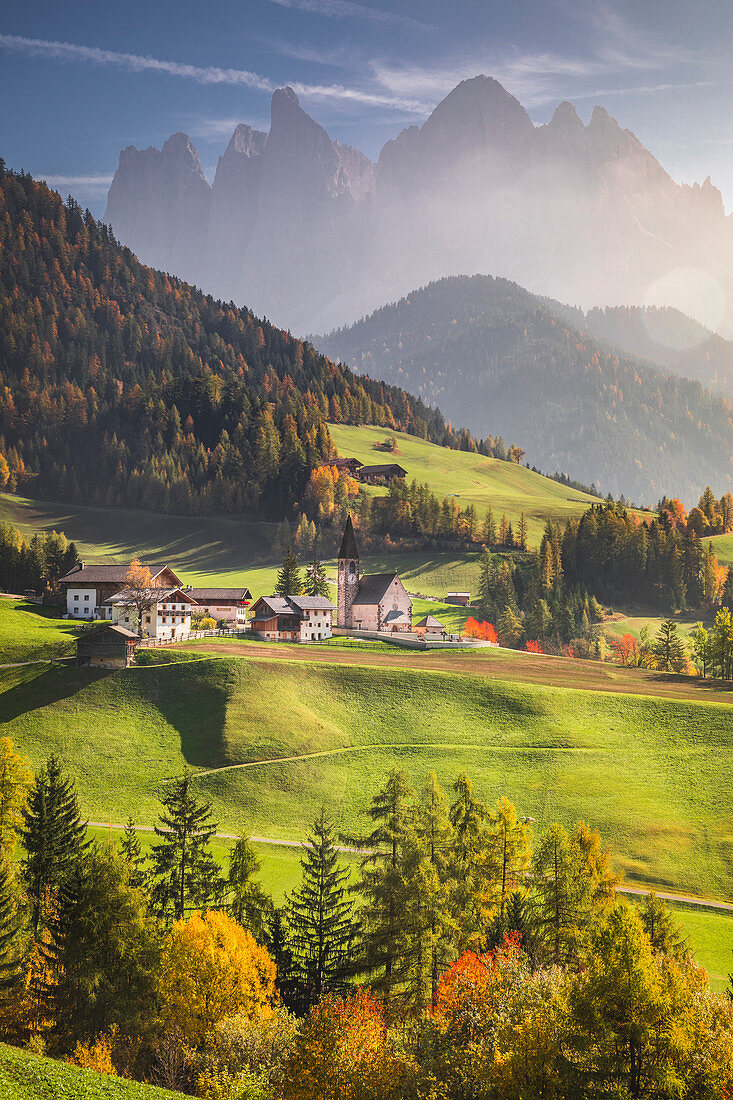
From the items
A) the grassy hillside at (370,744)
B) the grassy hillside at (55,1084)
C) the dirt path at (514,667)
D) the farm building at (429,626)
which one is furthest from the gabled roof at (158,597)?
the grassy hillside at (55,1084)

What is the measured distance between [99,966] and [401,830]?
565 inches

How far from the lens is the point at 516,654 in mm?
100062

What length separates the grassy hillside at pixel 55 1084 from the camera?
1950cm

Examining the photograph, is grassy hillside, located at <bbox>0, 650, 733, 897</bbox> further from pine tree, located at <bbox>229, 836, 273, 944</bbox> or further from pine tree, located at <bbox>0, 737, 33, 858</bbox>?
pine tree, located at <bbox>229, 836, 273, 944</bbox>

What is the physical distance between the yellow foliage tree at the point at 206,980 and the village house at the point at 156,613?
61.1m

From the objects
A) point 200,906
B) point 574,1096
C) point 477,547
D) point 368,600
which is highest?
point 477,547

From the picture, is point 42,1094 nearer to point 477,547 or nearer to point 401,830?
point 401,830

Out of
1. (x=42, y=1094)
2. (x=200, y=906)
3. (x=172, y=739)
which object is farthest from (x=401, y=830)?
(x=172, y=739)

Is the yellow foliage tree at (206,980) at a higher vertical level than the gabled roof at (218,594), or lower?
lower

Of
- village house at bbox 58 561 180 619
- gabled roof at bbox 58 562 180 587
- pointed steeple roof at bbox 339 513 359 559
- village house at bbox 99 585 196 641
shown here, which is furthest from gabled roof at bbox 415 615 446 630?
gabled roof at bbox 58 562 180 587

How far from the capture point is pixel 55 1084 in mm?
20281

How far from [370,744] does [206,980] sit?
39.7 metres

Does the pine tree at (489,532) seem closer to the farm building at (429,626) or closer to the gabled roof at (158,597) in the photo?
the farm building at (429,626)

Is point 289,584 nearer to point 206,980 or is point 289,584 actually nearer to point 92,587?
point 92,587
